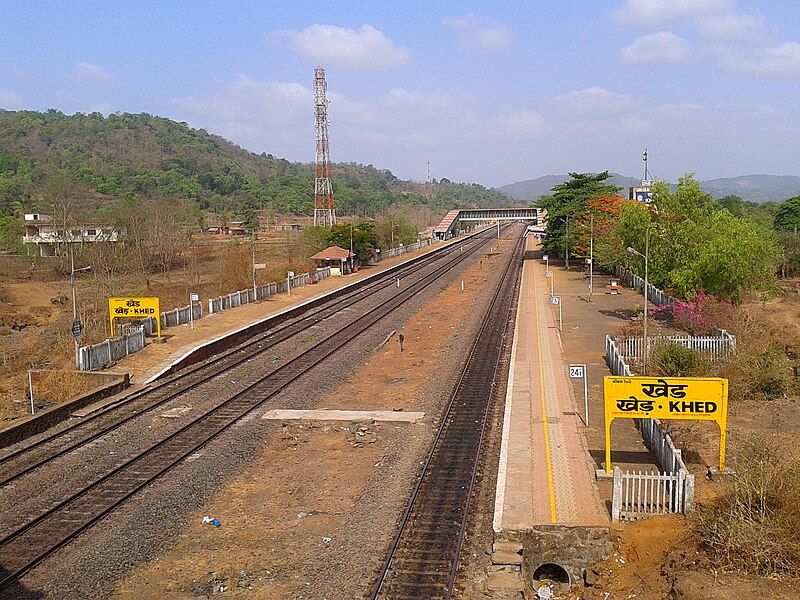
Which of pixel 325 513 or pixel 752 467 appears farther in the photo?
pixel 325 513

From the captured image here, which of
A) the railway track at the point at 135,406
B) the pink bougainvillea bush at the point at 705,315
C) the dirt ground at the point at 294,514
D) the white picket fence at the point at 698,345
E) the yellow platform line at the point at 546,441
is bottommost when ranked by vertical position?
the dirt ground at the point at 294,514

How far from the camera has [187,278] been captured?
216 ft

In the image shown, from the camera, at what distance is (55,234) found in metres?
62.9

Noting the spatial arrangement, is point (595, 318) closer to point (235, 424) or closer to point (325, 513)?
point (235, 424)

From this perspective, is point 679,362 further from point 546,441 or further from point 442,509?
point 442,509

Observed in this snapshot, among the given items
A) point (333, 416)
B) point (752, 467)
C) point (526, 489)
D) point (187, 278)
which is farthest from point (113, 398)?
point (187, 278)

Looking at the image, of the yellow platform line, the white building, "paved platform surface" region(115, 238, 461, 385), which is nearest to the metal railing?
"paved platform surface" region(115, 238, 461, 385)

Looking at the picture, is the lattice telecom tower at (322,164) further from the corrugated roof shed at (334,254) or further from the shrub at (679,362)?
the shrub at (679,362)

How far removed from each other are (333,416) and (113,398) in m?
7.43

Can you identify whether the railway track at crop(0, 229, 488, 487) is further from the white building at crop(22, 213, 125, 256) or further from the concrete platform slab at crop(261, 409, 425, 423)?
the white building at crop(22, 213, 125, 256)

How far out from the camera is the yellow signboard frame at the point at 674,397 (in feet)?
43.8

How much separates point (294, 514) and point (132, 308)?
18.9 metres

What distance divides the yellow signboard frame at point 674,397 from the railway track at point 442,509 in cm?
368

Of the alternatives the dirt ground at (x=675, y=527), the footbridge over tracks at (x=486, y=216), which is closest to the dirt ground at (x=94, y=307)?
the dirt ground at (x=675, y=527)
